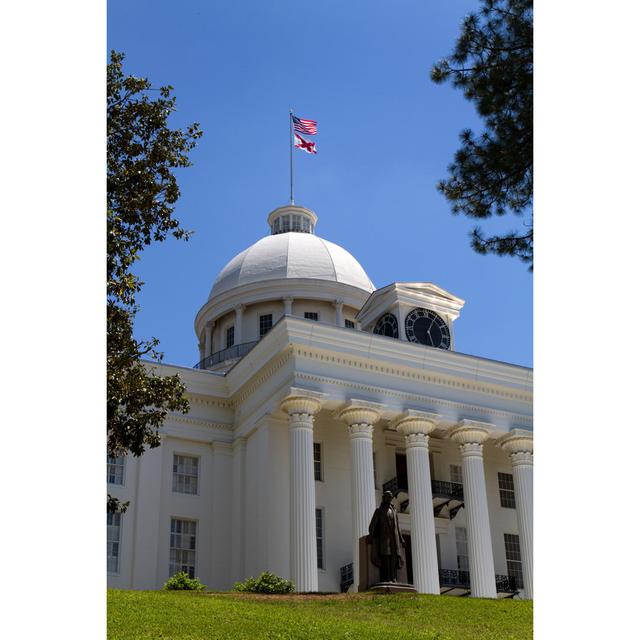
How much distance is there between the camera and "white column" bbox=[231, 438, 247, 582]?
3284 cm

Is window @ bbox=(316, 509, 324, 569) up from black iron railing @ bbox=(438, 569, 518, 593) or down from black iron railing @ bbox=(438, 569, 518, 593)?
up

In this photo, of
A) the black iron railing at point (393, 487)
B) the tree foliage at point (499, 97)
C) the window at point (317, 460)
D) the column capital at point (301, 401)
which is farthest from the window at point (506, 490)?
the tree foliage at point (499, 97)

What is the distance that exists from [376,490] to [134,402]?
2053 cm

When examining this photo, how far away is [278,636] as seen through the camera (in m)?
14.9

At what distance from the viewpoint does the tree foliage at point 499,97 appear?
10.8m

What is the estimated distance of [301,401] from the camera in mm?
31047

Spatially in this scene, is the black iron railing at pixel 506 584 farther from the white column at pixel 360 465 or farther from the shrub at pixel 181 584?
the shrub at pixel 181 584

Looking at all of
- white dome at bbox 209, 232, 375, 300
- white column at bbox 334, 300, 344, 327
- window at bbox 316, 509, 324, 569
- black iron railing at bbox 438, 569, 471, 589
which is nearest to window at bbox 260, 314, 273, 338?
white dome at bbox 209, 232, 375, 300

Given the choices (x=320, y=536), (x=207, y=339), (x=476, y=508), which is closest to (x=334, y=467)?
(x=320, y=536)

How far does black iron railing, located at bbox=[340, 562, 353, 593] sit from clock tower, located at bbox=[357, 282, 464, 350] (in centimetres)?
969

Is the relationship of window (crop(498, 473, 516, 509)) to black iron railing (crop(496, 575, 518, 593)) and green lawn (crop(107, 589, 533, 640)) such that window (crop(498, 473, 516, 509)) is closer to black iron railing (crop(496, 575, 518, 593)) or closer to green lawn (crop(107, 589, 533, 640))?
black iron railing (crop(496, 575, 518, 593))

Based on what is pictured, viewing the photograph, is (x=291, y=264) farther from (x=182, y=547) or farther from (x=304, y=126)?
(x=182, y=547)
